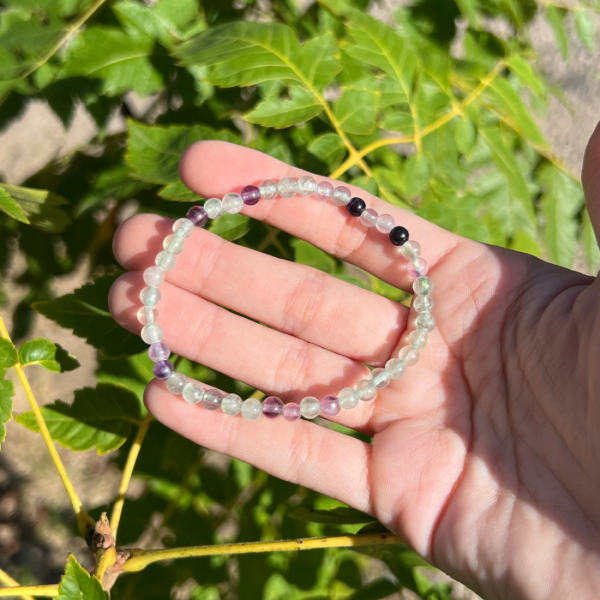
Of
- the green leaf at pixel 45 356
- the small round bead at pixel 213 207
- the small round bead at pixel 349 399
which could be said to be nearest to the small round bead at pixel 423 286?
the small round bead at pixel 349 399

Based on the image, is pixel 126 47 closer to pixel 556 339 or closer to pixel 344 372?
pixel 344 372

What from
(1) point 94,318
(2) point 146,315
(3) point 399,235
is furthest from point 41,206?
(3) point 399,235

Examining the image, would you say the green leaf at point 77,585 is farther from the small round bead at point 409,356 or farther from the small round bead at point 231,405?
the small round bead at point 409,356

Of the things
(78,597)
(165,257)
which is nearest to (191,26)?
(165,257)

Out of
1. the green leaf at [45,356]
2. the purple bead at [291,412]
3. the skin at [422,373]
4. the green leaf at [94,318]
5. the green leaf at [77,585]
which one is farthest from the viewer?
the purple bead at [291,412]

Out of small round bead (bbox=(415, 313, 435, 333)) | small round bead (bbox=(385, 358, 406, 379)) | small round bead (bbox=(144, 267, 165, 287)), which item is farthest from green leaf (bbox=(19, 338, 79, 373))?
small round bead (bbox=(415, 313, 435, 333))

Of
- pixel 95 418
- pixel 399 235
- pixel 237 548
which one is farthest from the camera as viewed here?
pixel 399 235

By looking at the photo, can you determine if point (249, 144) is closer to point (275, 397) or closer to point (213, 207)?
point (213, 207)
